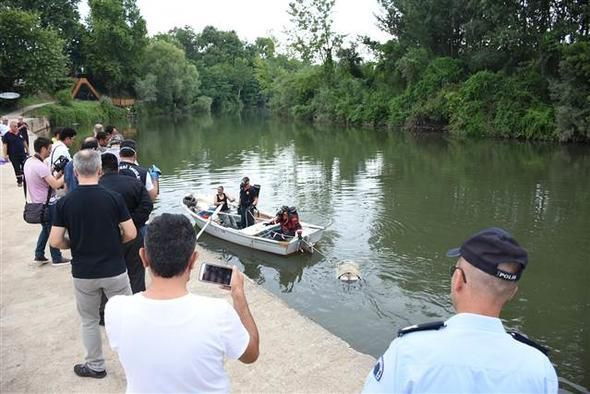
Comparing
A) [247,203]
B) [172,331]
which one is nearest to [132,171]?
[172,331]

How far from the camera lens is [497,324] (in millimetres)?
1788

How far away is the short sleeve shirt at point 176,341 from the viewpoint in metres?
2.08

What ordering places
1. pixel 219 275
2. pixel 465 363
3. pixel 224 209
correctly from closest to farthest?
pixel 465 363, pixel 219 275, pixel 224 209

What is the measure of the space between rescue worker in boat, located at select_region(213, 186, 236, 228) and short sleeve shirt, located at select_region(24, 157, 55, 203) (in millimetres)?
6245

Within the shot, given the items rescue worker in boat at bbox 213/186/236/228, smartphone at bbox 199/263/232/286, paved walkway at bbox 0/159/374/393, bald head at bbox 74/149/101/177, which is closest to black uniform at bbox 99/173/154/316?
paved walkway at bbox 0/159/374/393

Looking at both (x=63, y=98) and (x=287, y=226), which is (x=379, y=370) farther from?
(x=63, y=98)

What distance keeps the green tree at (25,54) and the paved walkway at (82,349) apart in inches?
1469

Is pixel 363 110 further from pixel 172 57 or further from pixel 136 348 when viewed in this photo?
pixel 136 348

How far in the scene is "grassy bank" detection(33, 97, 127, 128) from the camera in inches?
1609

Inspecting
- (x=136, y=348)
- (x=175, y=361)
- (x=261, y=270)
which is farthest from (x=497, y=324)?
(x=261, y=270)

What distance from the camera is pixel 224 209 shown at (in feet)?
43.1

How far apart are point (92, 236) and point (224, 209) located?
9.18 m

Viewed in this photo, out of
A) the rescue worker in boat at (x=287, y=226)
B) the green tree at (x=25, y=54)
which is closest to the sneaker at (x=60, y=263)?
the rescue worker in boat at (x=287, y=226)

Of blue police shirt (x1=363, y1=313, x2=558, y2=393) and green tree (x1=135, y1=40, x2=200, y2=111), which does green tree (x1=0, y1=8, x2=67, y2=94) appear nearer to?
green tree (x1=135, y1=40, x2=200, y2=111)
